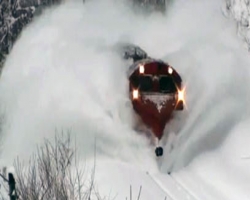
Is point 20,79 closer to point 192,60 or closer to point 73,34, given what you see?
point 73,34

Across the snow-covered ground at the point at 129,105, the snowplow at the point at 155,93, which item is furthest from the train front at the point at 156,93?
the snow-covered ground at the point at 129,105

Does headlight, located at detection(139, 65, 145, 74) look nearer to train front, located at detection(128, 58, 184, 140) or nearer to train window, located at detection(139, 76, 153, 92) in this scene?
train front, located at detection(128, 58, 184, 140)

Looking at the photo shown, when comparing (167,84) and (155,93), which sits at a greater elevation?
(167,84)

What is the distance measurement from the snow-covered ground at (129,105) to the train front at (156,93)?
1.88 ft

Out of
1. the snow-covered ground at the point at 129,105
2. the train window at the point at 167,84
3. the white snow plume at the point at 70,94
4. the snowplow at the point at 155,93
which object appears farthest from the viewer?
the white snow plume at the point at 70,94

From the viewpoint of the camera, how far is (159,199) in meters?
12.9

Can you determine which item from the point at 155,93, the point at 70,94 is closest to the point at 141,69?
the point at 155,93

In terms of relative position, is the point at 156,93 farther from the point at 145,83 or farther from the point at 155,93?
the point at 145,83

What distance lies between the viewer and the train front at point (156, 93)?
1521 cm

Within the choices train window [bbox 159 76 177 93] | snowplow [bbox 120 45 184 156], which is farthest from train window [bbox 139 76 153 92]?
train window [bbox 159 76 177 93]

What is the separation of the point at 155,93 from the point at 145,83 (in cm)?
33

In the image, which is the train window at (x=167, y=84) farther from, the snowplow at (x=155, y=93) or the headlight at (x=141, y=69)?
the headlight at (x=141, y=69)

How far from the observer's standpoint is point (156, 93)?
1524 centimetres

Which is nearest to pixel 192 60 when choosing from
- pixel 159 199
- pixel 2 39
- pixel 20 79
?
pixel 20 79
